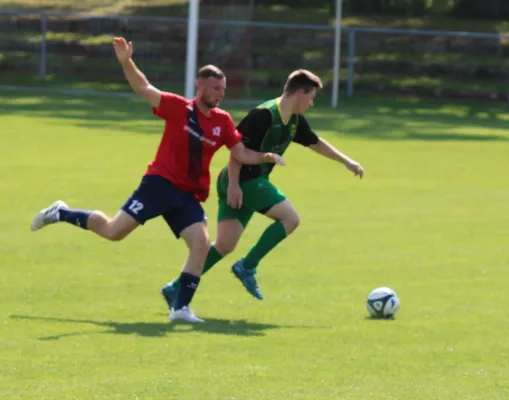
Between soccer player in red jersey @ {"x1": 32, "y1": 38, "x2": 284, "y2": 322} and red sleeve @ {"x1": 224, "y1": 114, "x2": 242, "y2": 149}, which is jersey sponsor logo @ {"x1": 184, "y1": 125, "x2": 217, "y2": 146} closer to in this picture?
soccer player in red jersey @ {"x1": 32, "y1": 38, "x2": 284, "y2": 322}

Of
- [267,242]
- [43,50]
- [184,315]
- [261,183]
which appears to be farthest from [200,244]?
[43,50]

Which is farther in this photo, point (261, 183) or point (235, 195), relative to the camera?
point (261, 183)

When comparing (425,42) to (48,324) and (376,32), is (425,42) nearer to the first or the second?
(376,32)

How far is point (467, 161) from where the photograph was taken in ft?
75.0

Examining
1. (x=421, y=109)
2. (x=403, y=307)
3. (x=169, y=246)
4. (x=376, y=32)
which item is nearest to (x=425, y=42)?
(x=376, y=32)

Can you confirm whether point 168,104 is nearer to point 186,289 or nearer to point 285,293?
point 186,289

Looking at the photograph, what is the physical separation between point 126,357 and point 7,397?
4.21ft

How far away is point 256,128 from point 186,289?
1.50 meters

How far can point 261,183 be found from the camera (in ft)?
35.8

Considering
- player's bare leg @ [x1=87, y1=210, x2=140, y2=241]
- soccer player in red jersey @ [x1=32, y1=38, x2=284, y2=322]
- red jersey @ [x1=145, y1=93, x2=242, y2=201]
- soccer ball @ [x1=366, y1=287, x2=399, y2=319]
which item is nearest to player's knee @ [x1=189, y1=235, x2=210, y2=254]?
soccer player in red jersey @ [x1=32, y1=38, x2=284, y2=322]

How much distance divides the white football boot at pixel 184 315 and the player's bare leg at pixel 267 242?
3.33ft

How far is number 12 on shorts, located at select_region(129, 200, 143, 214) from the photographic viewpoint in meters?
10.1

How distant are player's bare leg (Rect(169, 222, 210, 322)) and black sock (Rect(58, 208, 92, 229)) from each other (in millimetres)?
897

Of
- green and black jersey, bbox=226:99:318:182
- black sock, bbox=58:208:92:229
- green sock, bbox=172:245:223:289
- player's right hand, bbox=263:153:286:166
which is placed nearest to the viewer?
player's right hand, bbox=263:153:286:166
